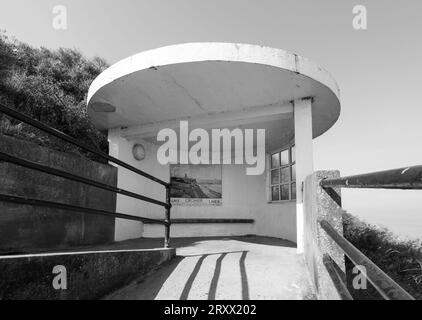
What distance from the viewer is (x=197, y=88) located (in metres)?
5.39

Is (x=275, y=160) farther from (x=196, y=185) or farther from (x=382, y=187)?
(x=382, y=187)

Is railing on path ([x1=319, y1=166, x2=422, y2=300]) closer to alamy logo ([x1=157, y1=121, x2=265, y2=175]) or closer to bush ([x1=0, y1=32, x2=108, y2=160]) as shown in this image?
bush ([x1=0, y1=32, x2=108, y2=160])

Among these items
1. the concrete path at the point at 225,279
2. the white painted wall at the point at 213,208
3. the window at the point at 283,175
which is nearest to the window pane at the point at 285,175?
the window at the point at 283,175

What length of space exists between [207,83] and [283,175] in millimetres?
3897

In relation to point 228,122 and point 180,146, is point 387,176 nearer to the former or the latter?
point 228,122

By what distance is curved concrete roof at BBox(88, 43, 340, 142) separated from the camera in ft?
15.0

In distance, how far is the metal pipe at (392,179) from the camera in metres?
0.97

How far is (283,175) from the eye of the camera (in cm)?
809

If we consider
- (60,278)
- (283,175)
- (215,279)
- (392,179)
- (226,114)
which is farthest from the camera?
(283,175)

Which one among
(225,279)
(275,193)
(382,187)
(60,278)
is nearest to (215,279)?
(225,279)

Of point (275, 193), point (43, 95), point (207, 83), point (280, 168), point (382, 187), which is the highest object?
point (43, 95)
